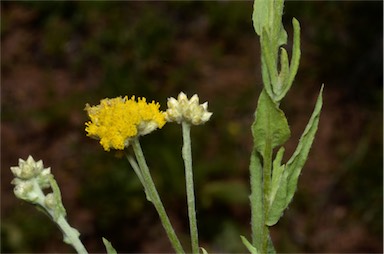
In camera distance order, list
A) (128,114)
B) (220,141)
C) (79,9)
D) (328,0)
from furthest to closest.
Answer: (79,9) < (328,0) < (220,141) < (128,114)

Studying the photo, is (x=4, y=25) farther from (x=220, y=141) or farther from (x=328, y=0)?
(x=328, y=0)

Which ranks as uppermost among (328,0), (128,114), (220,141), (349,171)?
(328,0)

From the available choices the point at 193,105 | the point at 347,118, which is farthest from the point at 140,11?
the point at 193,105

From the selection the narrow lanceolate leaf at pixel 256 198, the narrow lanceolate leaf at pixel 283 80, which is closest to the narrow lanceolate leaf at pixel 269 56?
the narrow lanceolate leaf at pixel 283 80

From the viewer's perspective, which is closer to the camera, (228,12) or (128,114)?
(128,114)

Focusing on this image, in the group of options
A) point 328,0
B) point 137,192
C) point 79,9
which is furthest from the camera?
point 79,9

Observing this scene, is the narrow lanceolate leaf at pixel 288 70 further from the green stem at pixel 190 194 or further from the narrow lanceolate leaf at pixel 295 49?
the green stem at pixel 190 194

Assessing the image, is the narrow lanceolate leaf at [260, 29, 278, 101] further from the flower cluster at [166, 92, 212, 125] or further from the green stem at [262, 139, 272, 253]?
the flower cluster at [166, 92, 212, 125]

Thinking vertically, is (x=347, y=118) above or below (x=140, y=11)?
below
